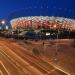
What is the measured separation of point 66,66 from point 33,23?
343 feet

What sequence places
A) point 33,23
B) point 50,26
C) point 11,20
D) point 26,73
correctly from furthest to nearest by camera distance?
point 11,20
point 33,23
point 50,26
point 26,73

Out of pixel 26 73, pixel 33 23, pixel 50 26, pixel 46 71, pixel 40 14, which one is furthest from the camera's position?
pixel 40 14

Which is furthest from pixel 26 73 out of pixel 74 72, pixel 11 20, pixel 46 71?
pixel 11 20

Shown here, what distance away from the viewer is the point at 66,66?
24062 millimetres

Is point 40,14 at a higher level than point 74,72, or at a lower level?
higher

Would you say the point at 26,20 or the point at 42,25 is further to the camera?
the point at 26,20

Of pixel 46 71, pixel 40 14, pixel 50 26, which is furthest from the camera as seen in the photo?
pixel 40 14

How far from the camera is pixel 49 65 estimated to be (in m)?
24.7

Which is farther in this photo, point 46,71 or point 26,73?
point 46,71

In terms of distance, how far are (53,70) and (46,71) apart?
2.96 ft

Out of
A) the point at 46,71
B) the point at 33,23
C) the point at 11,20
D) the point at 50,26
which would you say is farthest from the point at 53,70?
the point at 11,20

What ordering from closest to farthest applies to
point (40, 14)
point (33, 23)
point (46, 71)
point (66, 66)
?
1. point (46, 71)
2. point (66, 66)
3. point (33, 23)
4. point (40, 14)

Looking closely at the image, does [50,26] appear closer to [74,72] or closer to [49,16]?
[49,16]

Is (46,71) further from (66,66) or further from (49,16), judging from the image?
(49,16)
